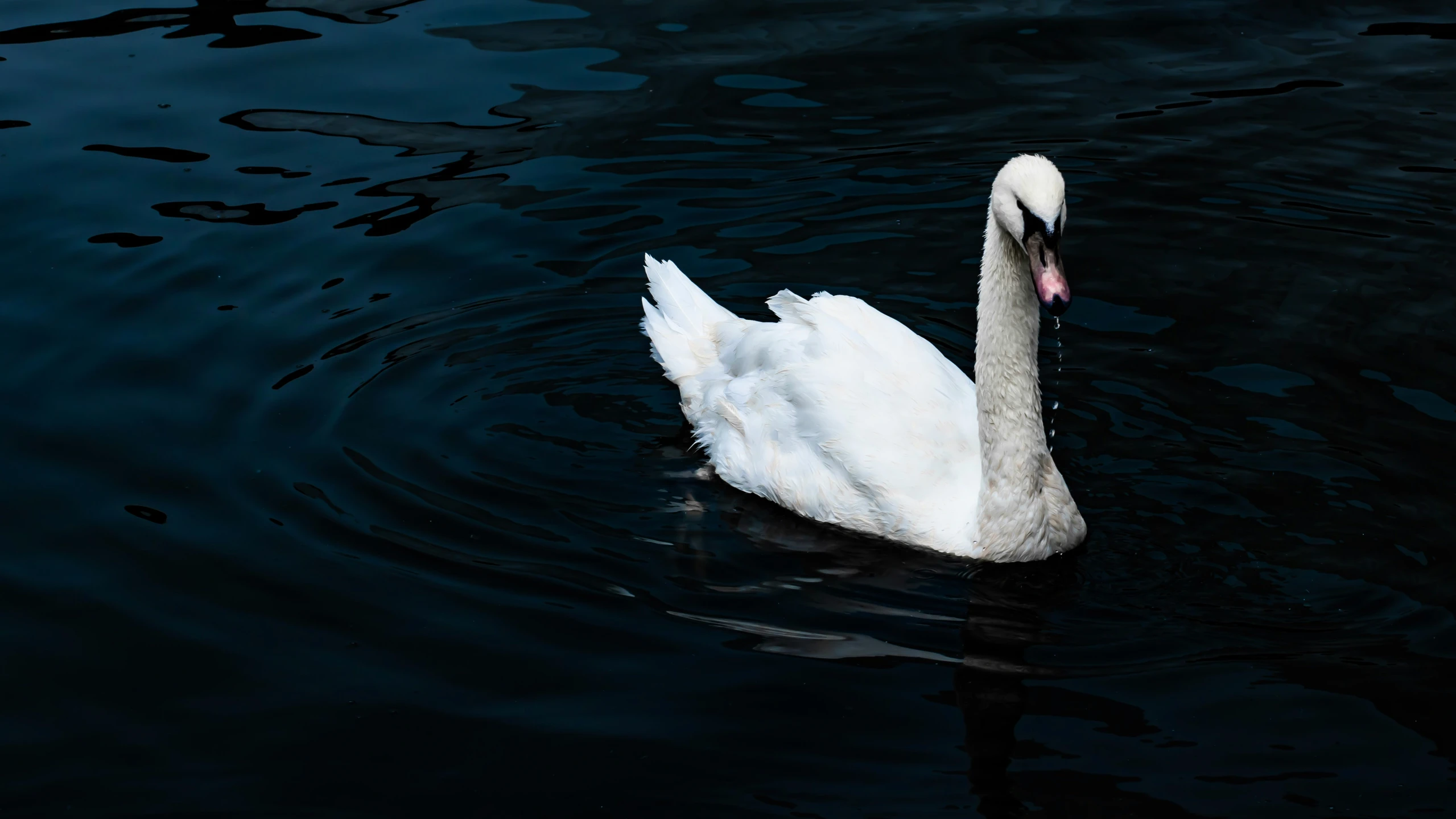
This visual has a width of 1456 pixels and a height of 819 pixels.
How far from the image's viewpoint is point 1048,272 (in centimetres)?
641

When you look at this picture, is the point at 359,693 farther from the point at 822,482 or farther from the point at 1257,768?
the point at 1257,768

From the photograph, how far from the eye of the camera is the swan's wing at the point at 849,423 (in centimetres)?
741

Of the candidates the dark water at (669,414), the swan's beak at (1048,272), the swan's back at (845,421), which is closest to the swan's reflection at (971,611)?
the dark water at (669,414)

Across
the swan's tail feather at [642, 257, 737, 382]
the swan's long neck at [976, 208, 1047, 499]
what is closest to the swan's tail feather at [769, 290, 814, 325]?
the swan's tail feather at [642, 257, 737, 382]

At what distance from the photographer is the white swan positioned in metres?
6.91

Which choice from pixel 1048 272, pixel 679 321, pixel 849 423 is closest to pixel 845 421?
pixel 849 423

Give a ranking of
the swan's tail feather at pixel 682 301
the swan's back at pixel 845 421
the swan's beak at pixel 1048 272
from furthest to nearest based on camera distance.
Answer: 1. the swan's tail feather at pixel 682 301
2. the swan's back at pixel 845 421
3. the swan's beak at pixel 1048 272

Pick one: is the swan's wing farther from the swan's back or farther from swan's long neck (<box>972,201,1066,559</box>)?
swan's long neck (<box>972,201,1066,559</box>)

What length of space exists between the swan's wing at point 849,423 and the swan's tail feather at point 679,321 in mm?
412

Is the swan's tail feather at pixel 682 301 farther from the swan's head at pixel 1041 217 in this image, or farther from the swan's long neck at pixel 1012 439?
the swan's head at pixel 1041 217

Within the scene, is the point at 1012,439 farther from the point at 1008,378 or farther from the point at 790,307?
the point at 790,307

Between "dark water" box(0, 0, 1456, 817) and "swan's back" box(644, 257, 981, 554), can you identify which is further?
"swan's back" box(644, 257, 981, 554)

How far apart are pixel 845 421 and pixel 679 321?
6.03ft

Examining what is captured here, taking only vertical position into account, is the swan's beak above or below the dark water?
above
